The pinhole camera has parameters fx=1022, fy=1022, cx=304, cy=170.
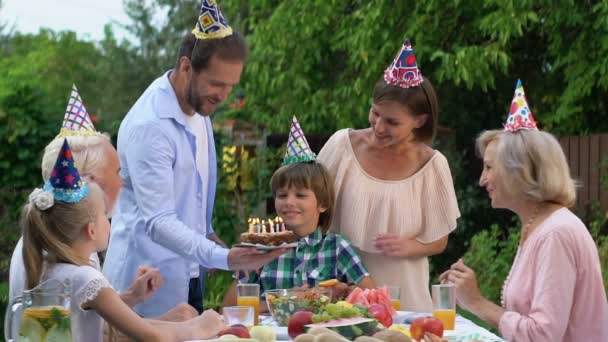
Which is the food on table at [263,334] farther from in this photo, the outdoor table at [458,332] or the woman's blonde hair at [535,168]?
the woman's blonde hair at [535,168]

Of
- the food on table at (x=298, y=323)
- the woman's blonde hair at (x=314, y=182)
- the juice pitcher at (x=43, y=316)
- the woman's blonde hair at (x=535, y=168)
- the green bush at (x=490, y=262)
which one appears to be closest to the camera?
the juice pitcher at (x=43, y=316)

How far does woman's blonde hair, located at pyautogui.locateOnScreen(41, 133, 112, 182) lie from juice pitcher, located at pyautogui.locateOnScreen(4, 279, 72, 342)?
1325 mm

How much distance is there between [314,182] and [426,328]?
136 cm

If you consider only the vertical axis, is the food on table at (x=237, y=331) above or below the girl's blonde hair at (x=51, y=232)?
below

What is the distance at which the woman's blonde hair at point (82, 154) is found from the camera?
4.06 metres

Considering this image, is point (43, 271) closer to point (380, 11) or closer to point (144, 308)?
point (144, 308)

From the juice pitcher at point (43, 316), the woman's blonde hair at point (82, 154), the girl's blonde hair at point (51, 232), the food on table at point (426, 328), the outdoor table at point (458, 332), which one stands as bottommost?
the outdoor table at point (458, 332)

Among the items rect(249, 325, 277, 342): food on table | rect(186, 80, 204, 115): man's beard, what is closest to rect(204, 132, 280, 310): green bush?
rect(186, 80, 204, 115): man's beard

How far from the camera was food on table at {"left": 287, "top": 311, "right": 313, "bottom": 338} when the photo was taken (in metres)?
3.51

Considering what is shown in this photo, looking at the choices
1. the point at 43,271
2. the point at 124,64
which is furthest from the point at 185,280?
the point at 124,64

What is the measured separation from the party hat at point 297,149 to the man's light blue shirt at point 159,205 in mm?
502

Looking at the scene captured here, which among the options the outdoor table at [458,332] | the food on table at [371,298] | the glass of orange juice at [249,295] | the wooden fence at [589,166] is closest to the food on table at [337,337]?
the outdoor table at [458,332]

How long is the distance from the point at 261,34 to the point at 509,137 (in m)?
8.28

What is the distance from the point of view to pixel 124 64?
25.6m
